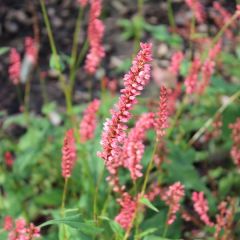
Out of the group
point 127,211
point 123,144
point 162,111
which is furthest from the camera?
point 123,144

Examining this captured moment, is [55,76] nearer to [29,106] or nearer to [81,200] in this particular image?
[29,106]

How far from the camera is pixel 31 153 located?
10.3ft

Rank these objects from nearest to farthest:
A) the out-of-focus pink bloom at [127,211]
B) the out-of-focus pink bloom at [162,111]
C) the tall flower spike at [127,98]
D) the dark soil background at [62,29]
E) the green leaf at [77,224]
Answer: the tall flower spike at [127,98]
the out-of-focus pink bloom at [162,111]
the green leaf at [77,224]
the out-of-focus pink bloom at [127,211]
the dark soil background at [62,29]

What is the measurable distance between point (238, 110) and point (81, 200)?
1.05 meters

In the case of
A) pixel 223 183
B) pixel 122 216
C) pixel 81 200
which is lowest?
pixel 223 183

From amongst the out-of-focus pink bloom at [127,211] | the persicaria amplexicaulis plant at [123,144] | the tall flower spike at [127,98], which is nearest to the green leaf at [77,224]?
the persicaria amplexicaulis plant at [123,144]

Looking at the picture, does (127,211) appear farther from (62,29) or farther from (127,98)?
(62,29)

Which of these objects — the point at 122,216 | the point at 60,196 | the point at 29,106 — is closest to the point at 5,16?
the point at 29,106

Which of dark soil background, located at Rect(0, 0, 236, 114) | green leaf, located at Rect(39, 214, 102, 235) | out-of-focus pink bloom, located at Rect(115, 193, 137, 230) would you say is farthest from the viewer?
dark soil background, located at Rect(0, 0, 236, 114)

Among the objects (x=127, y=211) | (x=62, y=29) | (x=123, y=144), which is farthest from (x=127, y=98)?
(x=62, y=29)

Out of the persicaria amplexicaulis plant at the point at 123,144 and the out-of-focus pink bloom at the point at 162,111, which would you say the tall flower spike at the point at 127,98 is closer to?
the persicaria amplexicaulis plant at the point at 123,144

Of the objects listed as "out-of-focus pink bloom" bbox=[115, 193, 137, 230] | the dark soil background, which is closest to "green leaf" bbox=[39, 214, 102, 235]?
"out-of-focus pink bloom" bbox=[115, 193, 137, 230]

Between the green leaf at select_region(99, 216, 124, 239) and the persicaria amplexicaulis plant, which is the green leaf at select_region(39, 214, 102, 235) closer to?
the persicaria amplexicaulis plant

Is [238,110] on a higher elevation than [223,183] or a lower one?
higher
